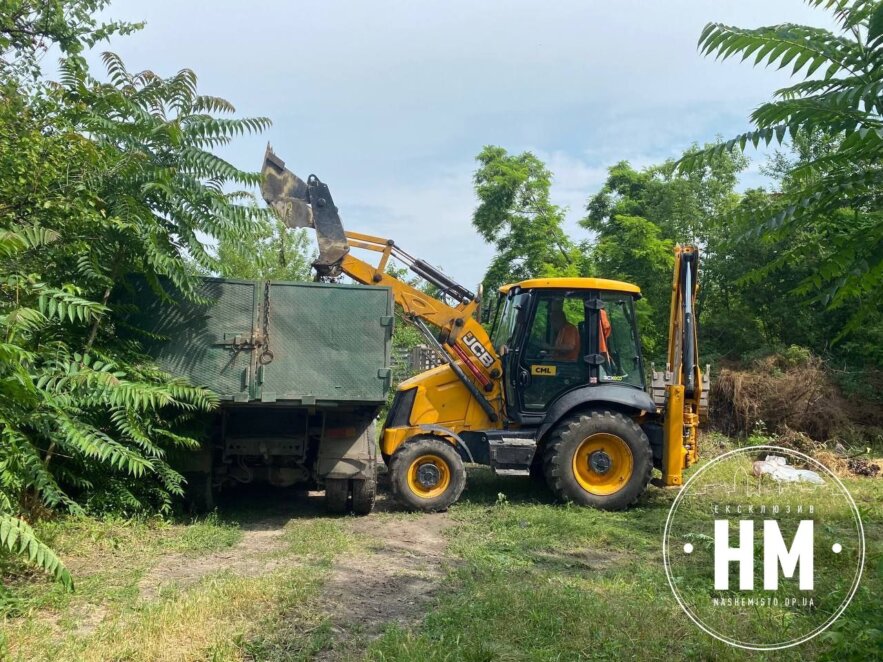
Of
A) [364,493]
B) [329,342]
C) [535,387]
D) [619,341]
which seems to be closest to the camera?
[329,342]

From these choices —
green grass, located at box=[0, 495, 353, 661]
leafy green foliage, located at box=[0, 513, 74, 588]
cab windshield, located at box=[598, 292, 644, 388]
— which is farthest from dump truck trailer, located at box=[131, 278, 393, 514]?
cab windshield, located at box=[598, 292, 644, 388]

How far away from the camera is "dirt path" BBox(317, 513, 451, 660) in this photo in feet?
15.2

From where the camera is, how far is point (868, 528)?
741 centimetres

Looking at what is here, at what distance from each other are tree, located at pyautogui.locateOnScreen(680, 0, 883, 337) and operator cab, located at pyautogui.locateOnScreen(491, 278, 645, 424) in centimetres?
509

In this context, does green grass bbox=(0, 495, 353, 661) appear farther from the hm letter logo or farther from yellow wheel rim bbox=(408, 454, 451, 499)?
the hm letter logo

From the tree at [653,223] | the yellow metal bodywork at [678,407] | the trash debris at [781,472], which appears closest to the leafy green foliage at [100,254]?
the yellow metal bodywork at [678,407]

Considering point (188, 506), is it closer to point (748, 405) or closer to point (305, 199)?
point (305, 199)

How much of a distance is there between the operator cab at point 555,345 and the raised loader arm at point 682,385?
0.67 metres

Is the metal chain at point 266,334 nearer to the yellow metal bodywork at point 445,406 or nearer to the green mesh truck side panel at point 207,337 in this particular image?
the green mesh truck side panel at point 207,337

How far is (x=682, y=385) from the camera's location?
862 cm

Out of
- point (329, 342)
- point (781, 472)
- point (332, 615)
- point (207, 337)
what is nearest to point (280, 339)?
point (329, 342)

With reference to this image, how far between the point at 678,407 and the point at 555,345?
160cm

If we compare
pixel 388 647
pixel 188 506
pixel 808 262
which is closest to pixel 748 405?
pixel 808 262

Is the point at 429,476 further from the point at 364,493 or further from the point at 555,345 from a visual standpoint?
the point at 555,345
